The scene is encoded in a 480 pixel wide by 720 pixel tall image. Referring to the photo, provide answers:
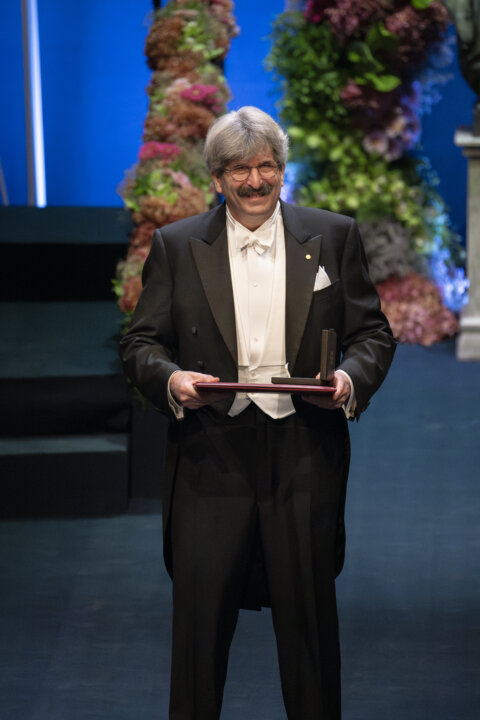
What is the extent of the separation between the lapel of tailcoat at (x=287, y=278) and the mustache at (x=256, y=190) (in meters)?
0.14

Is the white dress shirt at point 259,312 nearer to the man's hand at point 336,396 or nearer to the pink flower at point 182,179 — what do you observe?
the man's hand at point 336,396

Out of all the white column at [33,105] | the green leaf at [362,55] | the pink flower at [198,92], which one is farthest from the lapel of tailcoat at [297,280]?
the white column at [33,105]

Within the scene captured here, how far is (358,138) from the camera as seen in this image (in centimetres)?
664

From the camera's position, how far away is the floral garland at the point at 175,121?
16.6 ft

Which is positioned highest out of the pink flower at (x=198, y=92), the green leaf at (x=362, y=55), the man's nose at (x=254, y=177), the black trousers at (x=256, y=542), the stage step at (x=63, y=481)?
the green leaf at (x=362, y=55)

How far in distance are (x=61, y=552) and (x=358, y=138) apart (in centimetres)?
334

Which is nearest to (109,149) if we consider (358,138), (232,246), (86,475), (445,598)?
(358,138)

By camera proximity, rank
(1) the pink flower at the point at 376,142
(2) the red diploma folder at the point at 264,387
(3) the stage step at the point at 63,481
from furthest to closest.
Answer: (1) the pink flower at the point at 376,142 → (3) the stage step at the point at 63,481 → (2) the red diploma folder at the point at 264,387

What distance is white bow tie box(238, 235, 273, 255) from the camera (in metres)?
2.35

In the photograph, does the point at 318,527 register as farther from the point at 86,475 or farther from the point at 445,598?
the point at 86,475

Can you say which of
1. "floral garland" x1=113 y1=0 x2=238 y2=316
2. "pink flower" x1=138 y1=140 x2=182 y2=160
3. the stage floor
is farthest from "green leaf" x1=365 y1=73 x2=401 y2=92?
the stage floor

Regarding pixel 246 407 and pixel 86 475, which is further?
pixel 86 475

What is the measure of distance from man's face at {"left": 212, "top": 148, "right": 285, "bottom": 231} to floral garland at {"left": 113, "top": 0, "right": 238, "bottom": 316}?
2.63m

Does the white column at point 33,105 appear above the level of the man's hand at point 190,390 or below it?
above
